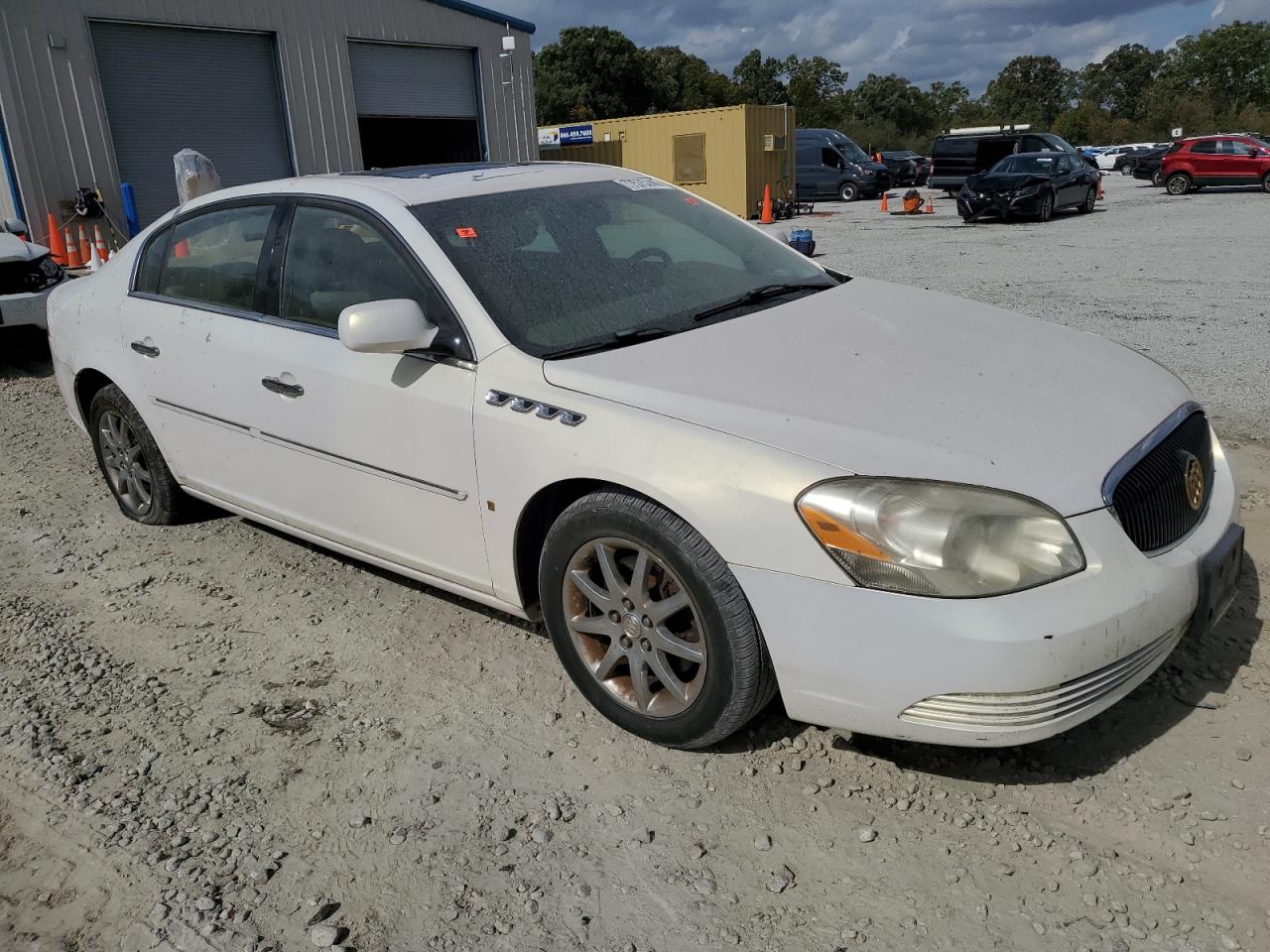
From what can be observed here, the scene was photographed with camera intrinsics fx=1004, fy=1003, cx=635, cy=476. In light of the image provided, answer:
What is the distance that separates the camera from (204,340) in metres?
3.94

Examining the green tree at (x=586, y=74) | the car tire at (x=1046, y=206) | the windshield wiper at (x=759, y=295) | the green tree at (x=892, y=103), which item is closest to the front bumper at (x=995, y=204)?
the car tire at (x=1046, y=206)

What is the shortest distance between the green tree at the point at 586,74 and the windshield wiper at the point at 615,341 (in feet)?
222

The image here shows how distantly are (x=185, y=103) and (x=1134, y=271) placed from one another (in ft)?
47.1

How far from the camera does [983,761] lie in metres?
2.78

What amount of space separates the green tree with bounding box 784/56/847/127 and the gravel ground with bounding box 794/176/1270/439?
56.3 m

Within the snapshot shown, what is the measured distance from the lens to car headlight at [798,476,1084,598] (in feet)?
7.65

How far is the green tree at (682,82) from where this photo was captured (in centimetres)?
7175

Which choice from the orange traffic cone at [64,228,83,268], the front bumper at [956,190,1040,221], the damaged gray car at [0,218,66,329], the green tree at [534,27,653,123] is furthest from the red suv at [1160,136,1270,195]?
the green tree at [534,27,653,123]

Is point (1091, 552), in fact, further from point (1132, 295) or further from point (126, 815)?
point (1132, 295)

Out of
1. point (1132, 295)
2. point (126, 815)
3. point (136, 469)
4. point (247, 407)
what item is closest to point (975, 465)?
point (126, 815)

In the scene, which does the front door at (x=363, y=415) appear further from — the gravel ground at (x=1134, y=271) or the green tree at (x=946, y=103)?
the green tree at (x=946, y=103)

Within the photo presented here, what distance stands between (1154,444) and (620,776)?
68.2 inches

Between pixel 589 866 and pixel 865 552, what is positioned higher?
pixel 865 552

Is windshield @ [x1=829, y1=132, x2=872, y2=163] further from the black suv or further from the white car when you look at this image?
the white car
